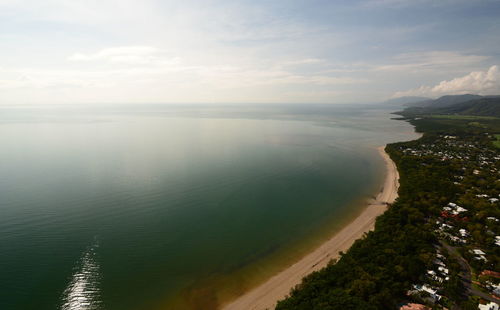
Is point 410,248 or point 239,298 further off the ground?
point 410,248

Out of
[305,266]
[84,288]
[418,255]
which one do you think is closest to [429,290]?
[418,255]

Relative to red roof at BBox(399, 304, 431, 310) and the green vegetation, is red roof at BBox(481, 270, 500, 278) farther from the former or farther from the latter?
red roof at BBox(399, 304, 431, 310)

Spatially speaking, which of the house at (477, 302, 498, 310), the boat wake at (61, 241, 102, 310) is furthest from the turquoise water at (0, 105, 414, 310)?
the house at (477, 302, 498, 310)

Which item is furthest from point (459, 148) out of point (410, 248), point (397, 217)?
point (410, 248)

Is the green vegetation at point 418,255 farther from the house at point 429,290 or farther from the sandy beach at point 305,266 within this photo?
the sandy beach at point 305,266

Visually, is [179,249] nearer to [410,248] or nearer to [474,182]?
[410,248]

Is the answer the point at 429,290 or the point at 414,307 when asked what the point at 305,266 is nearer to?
the point at 414,307
